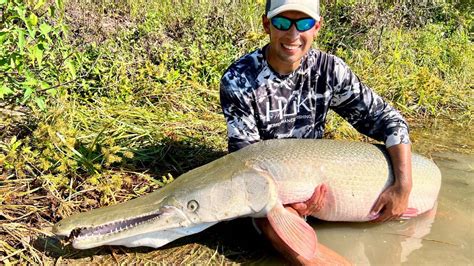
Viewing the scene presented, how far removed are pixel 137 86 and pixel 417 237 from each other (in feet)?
8.88

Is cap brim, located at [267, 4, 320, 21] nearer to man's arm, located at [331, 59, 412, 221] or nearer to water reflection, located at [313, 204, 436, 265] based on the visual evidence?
man's arm, located at [331, 59, 412, 221]

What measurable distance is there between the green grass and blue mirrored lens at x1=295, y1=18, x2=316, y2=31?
124 cm

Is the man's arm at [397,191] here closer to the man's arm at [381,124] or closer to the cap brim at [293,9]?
the man's arm at [381,124]

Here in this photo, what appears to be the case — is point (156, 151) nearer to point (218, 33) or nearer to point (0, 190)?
point (0, 190)

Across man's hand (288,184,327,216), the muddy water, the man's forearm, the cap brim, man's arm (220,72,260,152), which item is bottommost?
the muddy water

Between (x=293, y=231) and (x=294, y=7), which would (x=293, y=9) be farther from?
(x=293, y=231)

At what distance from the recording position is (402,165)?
2881mm

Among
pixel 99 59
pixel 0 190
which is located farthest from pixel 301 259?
pixel 99 59

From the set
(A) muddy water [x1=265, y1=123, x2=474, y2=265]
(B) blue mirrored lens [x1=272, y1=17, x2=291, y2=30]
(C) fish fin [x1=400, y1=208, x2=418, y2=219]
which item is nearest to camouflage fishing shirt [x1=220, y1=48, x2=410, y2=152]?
(B) blue mirrored lens [x1=272, y1=17, x2=291, y2=30]

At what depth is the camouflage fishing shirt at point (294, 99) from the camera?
3.06 m

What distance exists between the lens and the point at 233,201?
2.49 metres

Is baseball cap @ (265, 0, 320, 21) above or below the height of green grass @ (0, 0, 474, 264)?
above

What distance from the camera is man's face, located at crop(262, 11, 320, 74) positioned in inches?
113

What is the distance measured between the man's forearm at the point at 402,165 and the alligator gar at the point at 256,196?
0.14ft
